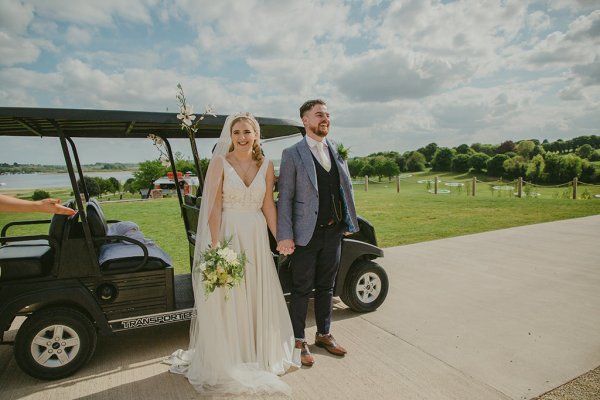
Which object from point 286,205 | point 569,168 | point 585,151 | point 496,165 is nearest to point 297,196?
point 286,205

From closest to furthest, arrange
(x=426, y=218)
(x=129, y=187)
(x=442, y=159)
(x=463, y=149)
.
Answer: (x=426, y=218) < (x=129, y=187) < (x=442, y=159) < (x=463, y=149)

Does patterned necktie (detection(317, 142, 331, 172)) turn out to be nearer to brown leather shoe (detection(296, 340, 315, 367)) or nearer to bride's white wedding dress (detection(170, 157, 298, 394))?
bride's white wedding dress (detection(170, 157, 298, 394))

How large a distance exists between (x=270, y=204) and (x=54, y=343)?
6.46 ft

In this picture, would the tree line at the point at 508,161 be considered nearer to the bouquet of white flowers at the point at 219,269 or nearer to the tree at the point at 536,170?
the tree at the point at 536,170

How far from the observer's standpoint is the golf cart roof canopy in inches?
109

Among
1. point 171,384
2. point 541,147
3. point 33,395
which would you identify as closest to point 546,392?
point 171,384

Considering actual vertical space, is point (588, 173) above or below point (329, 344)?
above

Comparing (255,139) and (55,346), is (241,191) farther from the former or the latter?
(55,346)

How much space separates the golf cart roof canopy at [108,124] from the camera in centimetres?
277

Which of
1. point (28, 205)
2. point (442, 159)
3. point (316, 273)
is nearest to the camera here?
point (28, 205)

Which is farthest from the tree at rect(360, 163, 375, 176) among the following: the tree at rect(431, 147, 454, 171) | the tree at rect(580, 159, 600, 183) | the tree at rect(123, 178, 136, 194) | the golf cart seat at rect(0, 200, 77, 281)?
the golf cart seat at rect(0, 200, 77, 281)

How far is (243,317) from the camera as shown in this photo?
316cm

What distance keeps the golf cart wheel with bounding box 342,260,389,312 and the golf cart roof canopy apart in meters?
1.58

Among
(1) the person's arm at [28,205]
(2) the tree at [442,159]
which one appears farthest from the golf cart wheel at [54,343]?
(2) the tree at [442,159]
